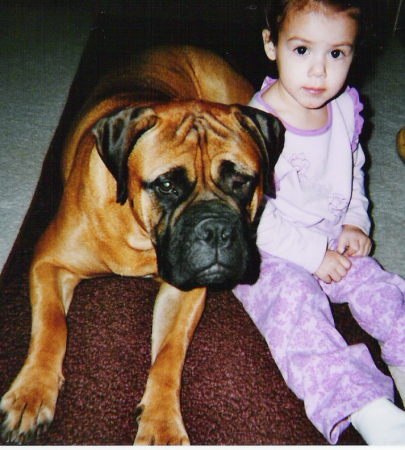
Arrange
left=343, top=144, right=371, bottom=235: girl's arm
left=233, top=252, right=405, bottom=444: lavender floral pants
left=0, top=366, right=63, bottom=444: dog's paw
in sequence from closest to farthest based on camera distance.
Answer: left=0, top=366, right=63, bottom=444: dog's paw → left=233, top=252, right=405, bottom=444: lavender floral pants → left=343, top=144, right=371, bottom=235: girl's arm

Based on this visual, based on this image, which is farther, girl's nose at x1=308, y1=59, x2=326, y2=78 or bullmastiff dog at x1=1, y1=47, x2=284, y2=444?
girl's nose at x1=308, y1=59, x2=326, y2=78

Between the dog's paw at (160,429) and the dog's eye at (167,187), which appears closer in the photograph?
the dog's paw at (160,429)

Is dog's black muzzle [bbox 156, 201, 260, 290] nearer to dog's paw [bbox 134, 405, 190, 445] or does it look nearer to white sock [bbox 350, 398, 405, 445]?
dog's paw [bbox 134, 405, 190, 445]

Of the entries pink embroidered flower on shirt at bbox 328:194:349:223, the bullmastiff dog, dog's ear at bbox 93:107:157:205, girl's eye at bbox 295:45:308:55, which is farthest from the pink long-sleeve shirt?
dog's ear at bbox 93:107:157:205

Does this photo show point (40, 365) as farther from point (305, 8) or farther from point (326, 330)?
point (305, 8)

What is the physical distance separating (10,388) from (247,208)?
3.00 feet

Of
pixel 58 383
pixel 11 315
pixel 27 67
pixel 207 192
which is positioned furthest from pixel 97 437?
pixel 27 67

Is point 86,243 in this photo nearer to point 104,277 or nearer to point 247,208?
point 104,277

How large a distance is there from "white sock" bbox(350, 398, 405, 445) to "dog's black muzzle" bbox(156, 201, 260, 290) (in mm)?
531

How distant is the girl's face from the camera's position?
157 centimetres

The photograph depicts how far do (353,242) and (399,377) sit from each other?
514mm

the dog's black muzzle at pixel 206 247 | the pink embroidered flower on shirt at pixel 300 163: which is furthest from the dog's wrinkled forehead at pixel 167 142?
the pink embroidered flower on shirt at pixel 300 163

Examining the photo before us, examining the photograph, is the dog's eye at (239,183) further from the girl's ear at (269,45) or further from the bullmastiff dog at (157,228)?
the girl's ear at (269,45)

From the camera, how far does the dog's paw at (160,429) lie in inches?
51.9
